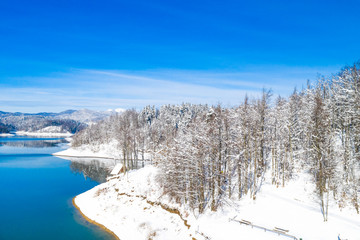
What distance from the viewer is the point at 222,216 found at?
22.5 m

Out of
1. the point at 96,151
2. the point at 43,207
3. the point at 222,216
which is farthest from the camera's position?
the point at 96,151

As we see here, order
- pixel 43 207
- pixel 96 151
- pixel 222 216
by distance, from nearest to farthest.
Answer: pixel 222 216 → pixel 43 207 → pixel 96 151

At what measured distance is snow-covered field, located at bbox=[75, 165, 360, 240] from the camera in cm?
1916

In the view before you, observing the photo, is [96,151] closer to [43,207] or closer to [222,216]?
[43,207]

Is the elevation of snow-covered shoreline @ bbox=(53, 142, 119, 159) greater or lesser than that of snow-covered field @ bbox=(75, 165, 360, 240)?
lesser

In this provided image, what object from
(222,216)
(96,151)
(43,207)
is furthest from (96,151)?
(222,216)

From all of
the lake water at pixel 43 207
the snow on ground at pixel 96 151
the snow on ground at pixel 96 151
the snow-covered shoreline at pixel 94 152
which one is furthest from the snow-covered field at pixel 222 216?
the snow on ground at pixel 96 151

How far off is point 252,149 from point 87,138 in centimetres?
9714

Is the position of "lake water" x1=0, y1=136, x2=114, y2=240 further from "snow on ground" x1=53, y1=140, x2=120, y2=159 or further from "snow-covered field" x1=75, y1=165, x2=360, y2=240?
"snow on ground" x1=53, y1=140, x2=120, y2=159

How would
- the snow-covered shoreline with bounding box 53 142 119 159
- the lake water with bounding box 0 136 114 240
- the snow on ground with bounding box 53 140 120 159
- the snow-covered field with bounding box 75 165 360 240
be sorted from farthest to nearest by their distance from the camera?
the snow on ground with bounding box 53 140 120 159 → the snow-covered shoreline with bounding box 53 142 119 159 → the lake water with bounding box 0 136 114 240 → the snow-covered field with bounding box 75 165 360 240

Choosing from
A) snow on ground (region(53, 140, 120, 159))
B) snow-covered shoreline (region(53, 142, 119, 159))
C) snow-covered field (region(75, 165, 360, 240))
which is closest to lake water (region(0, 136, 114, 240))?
snow-covered field (region(75, 165, 360, 240))

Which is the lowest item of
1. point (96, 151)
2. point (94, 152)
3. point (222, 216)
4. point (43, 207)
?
point (94, 152)

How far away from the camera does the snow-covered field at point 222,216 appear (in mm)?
19156

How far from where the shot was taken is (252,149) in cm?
3058
